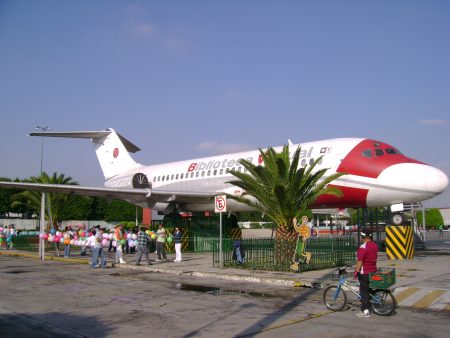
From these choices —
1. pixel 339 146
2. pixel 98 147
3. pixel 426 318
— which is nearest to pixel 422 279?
pixel 426 318

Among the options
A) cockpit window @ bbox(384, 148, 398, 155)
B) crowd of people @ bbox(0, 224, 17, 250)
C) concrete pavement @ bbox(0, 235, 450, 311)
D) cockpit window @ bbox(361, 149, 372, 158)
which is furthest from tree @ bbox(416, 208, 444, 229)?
concrete pavement @ bbox(0, 235, 450, 311)

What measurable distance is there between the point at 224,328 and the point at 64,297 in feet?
16.1

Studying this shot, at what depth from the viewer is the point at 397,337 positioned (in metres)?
6.78

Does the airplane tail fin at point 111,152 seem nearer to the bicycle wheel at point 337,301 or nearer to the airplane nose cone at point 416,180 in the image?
the airplane nose cone at point 416,180

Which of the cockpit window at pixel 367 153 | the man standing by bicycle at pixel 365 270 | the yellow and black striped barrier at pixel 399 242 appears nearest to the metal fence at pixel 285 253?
the yellow and black striped barrier at pixel 399 242

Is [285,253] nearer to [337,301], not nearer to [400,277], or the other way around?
[400,277]

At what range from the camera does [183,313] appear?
8.73 m

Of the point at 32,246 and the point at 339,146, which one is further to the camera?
the point at 32,246

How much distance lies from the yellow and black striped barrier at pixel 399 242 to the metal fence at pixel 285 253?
6.56ft

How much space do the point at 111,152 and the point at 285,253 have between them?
2268cm

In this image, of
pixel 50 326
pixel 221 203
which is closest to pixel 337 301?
pixel 50 326

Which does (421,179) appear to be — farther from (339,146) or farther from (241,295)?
(241,295)

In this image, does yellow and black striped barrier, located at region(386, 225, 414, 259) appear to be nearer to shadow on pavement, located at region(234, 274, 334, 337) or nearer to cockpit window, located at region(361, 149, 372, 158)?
cockpit window, located at region(361, 149, 372, 158)

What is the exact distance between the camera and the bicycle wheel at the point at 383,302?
8336 mm
